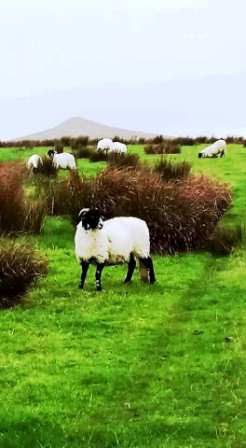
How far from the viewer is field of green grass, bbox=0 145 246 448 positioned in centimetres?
821

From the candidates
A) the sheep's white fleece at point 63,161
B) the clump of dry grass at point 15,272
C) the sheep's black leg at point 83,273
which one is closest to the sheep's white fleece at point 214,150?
the sheep's white fleece at point 63,161

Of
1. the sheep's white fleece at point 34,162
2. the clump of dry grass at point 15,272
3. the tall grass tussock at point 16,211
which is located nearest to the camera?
the clump of dry grass at point 15,272

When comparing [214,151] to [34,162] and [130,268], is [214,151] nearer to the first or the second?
[34,162]

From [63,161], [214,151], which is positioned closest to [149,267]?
[63,161]

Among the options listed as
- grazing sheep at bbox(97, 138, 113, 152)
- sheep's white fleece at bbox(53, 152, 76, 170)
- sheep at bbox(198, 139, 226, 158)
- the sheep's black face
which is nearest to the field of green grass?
the sheep's black face

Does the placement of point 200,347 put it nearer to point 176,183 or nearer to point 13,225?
point 13,225

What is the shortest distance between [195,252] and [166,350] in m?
8.57

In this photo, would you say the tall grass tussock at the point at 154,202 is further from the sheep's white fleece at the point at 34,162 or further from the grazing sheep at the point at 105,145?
the grazing sheep at the point at 105,145

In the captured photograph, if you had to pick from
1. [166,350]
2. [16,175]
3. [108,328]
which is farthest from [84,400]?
[16,175]

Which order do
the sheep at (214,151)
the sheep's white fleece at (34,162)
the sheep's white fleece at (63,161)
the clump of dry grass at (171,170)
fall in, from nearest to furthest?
the clump of dry grass at (171,170) → the sheep's white fleece at (34,162) → the sheep's white fleece at (63,161) → the sheep at (214,151)

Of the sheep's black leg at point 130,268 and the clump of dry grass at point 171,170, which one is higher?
the clump of dry grass at point 171,170

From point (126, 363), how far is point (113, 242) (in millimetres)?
4546

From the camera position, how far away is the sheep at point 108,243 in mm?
14414

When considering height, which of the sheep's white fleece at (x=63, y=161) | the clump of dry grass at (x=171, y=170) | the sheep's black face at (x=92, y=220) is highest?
the sheep's black face at (x=92, y=220)
